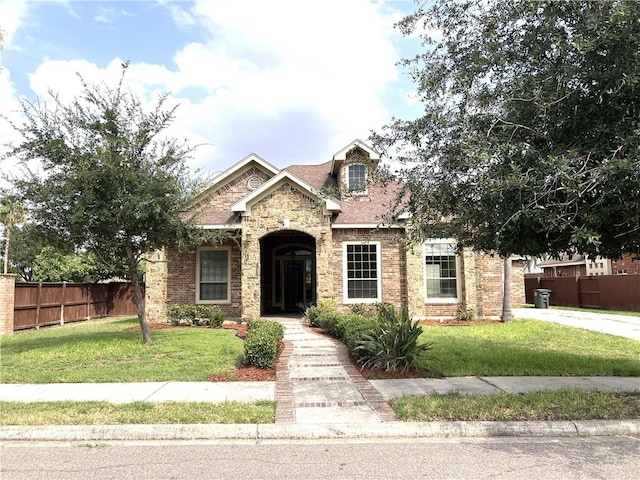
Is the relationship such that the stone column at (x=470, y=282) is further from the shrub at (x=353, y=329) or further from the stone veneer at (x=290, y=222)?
the shrub at (x=353, y=329)

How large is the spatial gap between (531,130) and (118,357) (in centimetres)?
893

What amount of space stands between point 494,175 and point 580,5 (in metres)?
2.36

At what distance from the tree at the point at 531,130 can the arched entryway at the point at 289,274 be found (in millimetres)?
12112

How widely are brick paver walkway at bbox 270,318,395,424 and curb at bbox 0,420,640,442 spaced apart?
250mm

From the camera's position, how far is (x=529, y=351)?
35.6ft

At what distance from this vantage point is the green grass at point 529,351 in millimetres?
8898

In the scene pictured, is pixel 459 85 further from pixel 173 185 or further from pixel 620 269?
pixel 620 269

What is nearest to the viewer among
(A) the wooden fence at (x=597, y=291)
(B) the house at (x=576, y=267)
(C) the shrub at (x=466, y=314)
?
(C) the shrub at (x=466, y=314)

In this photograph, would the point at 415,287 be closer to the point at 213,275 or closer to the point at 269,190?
the point at 269,190

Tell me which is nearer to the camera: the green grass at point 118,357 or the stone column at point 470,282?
the green grass at point 118,357

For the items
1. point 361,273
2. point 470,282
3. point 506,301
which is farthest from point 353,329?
point 506,301

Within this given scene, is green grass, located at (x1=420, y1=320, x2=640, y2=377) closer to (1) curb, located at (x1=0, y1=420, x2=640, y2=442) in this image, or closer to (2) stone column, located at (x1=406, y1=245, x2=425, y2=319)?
(2) stone column, located at (x1=406, y1=245, x2=425, y2=319)

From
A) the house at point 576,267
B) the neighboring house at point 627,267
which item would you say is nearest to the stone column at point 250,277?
the neighboring house at point 627,267

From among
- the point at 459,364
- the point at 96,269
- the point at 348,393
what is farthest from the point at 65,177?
the point at 96,269
